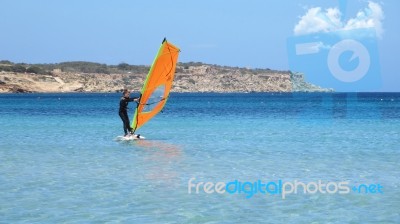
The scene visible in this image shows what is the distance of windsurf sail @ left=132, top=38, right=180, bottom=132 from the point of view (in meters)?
23.2

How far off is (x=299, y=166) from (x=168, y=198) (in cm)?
486

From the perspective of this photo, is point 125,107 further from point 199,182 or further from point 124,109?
point 199,182

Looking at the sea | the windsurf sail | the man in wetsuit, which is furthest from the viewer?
the windsurf sail

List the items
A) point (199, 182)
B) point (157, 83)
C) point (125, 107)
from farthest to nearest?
1. point (157, 83)
2. point (125, 107)
3. point (199, 182)

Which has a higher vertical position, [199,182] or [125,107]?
[125,107]

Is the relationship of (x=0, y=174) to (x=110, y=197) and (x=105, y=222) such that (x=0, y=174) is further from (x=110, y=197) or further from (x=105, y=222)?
(x=105, y=222)

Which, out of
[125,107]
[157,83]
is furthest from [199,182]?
[157,83]

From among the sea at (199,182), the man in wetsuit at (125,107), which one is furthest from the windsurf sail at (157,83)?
the sea at (199,182)

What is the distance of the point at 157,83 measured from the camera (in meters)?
23.5

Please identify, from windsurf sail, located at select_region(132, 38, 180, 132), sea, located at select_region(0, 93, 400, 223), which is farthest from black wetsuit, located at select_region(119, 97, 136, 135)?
sea, located at select_region(0, 93, 400, 223)

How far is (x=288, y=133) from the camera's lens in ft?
88.2

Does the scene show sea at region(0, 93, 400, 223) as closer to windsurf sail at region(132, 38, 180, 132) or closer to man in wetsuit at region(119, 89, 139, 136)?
man in wetsuit at region(119, 89, 139, 136)

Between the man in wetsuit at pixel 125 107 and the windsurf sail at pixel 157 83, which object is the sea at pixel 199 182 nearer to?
the man in wetsuit at pixel 125 107

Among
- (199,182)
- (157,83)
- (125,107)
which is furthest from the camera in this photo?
(157,83)
